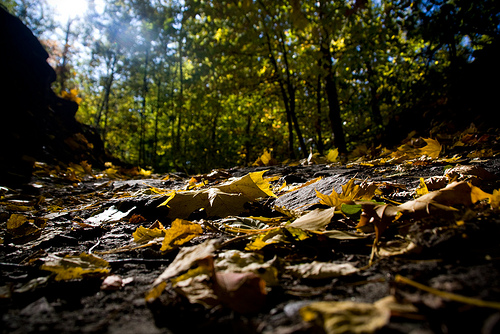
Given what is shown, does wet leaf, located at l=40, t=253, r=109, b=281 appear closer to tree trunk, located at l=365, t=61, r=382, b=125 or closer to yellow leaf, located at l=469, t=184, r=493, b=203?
yellow leaf, located at l=469, t=184, r=493, b=203

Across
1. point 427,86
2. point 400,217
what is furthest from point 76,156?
point 427,86

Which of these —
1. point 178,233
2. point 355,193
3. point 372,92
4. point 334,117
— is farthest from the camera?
point 372,92

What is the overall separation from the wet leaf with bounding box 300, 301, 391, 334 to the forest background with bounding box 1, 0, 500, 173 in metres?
3.81

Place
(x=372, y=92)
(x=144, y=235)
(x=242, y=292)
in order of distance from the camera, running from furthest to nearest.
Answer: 1. (x=372, y=92)
2. (x=144, y=235)
3. (x=242, y=292)

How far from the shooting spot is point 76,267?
66cm

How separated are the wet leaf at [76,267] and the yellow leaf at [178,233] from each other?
17cm

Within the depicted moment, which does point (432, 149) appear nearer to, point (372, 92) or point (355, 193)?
point (355, 193)

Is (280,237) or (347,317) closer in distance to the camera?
(347,317)

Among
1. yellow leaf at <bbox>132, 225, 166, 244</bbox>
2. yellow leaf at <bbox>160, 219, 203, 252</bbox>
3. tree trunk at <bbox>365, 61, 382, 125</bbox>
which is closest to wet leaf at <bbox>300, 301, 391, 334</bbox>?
yellow leaf at <bbox>160, 219, 203, 252</bbox>

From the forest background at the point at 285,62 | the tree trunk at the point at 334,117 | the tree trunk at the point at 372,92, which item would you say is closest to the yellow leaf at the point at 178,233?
the forest background at the point at 285,62

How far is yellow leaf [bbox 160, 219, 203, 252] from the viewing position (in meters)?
0.79

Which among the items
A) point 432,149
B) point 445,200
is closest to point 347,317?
point 445,200

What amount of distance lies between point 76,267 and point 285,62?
503 cm

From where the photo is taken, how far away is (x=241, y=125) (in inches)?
416
